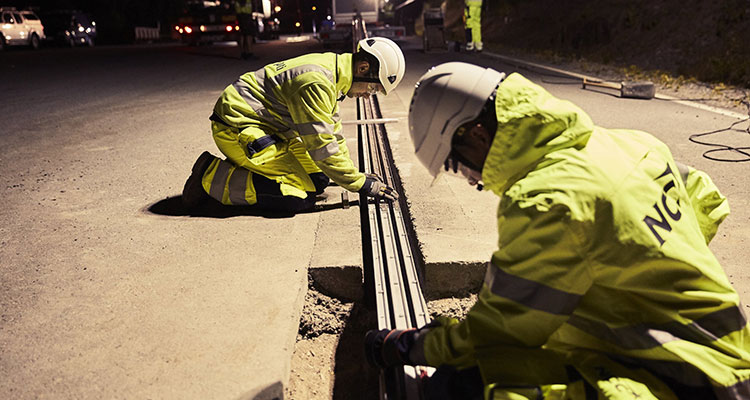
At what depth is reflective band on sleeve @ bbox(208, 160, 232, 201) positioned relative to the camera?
13.0ft

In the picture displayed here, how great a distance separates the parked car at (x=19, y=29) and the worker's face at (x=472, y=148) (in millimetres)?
26185

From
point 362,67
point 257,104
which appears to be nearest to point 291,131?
point 257,104

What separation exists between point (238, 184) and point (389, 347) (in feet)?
7.67

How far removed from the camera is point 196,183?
13.1 ft

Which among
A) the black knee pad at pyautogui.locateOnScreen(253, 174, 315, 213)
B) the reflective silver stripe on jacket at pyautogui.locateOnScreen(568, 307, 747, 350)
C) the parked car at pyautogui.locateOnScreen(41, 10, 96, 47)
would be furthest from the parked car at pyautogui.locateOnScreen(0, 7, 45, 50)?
the reflective silver stripe on jacket at pyautogui.locateOnScreen(568, 307, 747, 350)

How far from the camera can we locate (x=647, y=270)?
4.68 feet

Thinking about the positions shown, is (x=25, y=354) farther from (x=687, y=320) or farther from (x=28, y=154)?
(x=28, y=154)

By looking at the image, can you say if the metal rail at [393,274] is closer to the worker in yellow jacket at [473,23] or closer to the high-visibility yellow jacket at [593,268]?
the high-visibility yellow jacket at [593,268]

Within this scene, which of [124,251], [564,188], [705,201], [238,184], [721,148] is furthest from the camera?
[721,148]

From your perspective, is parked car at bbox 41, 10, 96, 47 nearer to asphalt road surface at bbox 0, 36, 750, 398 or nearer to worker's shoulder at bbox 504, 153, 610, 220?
asphalt road surface at bbox 0, 36, 750, 398

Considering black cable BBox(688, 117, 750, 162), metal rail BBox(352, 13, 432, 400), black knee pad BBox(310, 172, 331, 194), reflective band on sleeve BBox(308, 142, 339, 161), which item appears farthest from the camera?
black cable BBox(688, 117, 750, 162)

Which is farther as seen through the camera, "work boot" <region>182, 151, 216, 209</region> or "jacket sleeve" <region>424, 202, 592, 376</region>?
"work boot" <region>182, 151, 216, 209</region>

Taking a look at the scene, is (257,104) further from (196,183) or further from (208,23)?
(208,23)

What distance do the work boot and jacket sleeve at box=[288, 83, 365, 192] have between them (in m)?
0.86
